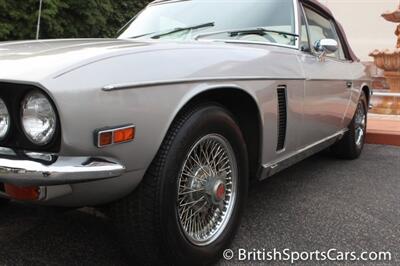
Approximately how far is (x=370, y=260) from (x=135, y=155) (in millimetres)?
1419

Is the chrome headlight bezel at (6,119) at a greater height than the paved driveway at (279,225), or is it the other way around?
the chrome headlight bezel at (6,119)

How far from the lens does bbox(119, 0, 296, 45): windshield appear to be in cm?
317

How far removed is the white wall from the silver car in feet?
48.3

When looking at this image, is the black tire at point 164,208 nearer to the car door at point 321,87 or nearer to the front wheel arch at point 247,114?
the front wheel arch at point 247,114

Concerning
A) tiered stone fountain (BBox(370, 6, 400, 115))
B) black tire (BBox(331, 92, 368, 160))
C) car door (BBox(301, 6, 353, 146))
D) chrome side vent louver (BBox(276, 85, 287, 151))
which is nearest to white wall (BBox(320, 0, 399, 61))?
tiered stone fountain (BBox(370, 6, 400, 115))

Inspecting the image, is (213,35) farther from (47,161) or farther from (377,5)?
(377,5)

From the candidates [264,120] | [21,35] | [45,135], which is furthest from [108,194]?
[21,35]

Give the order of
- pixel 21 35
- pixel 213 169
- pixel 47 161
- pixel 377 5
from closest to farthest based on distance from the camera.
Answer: pixel 47 161
pixel 213 169
pixel 21 35
pixel 377 5

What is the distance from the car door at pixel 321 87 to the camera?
3.27m

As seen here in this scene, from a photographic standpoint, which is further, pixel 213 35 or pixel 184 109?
pixel 213 35

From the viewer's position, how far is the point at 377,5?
55.2ft

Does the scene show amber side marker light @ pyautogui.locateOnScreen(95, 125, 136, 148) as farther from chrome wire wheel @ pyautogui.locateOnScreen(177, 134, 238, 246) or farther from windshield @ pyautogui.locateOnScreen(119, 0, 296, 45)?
windshield @ pyautogui.locateOnScreen(119, 0, 296, 45)

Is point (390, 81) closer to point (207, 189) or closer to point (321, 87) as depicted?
point (321, 87)

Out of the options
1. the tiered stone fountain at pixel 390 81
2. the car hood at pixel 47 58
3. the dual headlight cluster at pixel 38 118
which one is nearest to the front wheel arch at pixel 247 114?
the car hood at pixel 47 58
